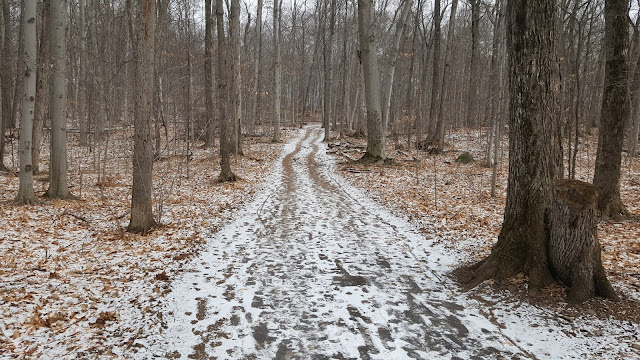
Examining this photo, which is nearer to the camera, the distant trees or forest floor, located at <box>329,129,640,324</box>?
forest floor, located at <box>329,129,640,324</box>

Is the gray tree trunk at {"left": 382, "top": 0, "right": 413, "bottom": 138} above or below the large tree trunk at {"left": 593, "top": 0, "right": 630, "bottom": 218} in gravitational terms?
above

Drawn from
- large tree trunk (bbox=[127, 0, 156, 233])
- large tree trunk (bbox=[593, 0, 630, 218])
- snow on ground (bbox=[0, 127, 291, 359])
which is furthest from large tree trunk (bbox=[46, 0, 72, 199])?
large tree trunk (bbox=[593, 0, 630, 218])

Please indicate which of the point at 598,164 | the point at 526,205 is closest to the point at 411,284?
the point at 526,205

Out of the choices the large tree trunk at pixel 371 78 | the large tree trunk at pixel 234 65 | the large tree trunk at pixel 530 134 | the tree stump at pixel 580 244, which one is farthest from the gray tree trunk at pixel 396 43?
the tree stump at pixel 580 244

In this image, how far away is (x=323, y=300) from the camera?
4.43 metres

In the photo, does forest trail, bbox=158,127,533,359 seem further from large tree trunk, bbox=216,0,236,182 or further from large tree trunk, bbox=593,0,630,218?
large tree trunk, bbox=216,0,236,182

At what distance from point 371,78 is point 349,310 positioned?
13961 mm

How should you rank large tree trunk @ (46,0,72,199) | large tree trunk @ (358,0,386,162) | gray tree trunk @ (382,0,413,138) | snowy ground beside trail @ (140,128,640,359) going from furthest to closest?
gray tree trunk @ (382,0,413,138) < large tree trunk @ (358,0,386,162) < large tree trunk @ (46,0,72,199) < snowy ground beside trail @ (140,128,640,359)

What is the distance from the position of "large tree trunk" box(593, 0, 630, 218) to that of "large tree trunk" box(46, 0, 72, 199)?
11.8 m

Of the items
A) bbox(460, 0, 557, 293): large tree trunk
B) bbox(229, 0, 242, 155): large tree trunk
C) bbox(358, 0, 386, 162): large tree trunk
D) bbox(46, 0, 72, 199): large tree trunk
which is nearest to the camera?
bbox(460, 0, 557, 293): large tree trunk

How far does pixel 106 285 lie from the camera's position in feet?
15.6

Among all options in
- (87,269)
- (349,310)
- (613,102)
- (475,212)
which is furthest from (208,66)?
(349,310)

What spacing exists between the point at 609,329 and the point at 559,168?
75.2 inches

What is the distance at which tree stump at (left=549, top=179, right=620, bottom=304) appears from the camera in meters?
4.11
